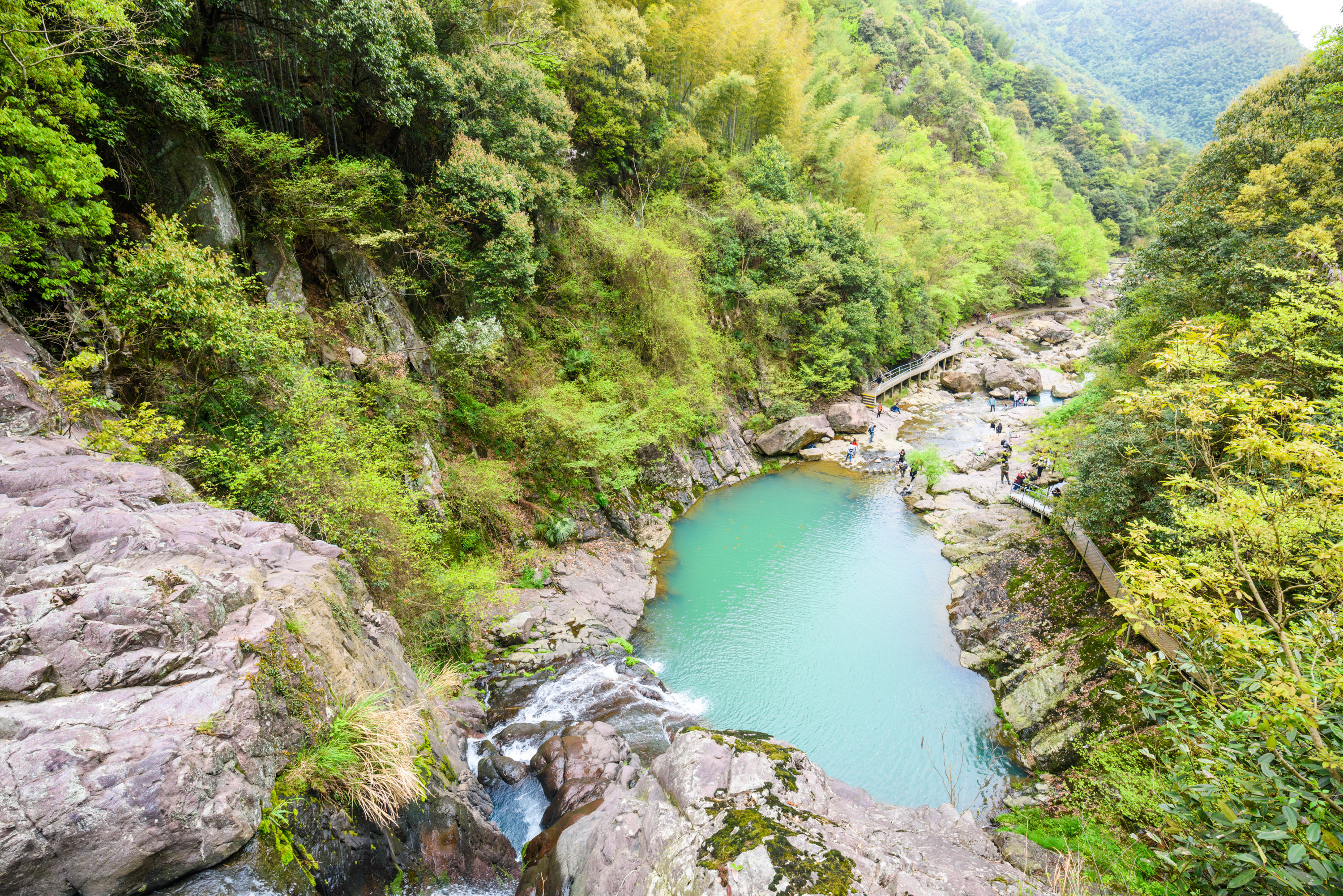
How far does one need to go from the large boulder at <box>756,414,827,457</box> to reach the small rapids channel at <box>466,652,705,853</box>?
12.9m

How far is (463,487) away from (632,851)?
8.66 metres

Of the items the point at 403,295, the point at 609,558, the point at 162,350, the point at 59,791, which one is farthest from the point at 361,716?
the point at 403,295

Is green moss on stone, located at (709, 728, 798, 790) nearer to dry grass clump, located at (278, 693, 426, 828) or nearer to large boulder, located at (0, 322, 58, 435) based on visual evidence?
dry grass clump, located at (278, 693, 426, 828)

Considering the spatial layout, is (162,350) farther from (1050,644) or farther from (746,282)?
(746,282)

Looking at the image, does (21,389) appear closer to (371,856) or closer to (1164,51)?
(371,856)

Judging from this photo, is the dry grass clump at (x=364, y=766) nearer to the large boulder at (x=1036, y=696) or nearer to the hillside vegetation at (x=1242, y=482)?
the hillside vegetation at (x=1242, y=482)

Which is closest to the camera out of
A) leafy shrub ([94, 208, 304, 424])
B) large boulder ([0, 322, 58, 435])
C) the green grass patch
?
the green grass patch

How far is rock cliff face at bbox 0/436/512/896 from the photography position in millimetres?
2836

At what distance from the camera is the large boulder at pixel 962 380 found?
1178 inches

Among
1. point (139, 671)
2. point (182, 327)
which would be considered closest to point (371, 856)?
point (139, 671)

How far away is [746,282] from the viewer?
22.1 m

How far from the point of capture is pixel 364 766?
4.29 meters

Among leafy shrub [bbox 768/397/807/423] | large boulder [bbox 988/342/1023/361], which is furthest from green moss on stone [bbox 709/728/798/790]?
large boulder [bbox 988/342/1023/361]

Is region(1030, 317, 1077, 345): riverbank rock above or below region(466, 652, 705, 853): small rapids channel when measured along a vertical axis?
above
